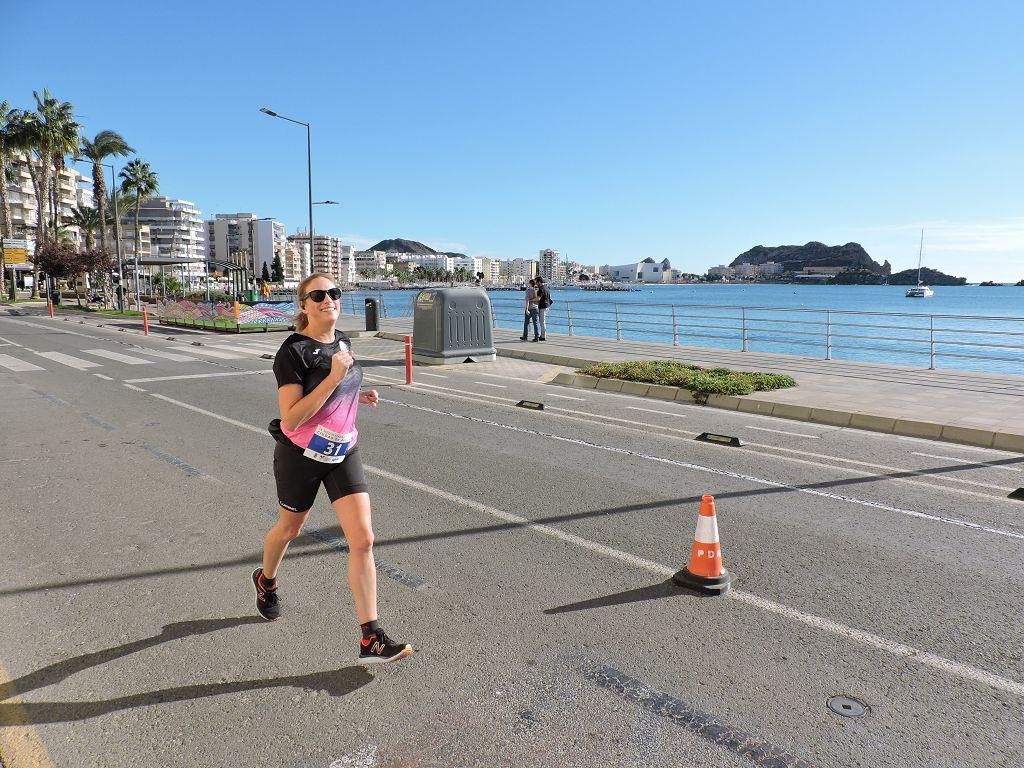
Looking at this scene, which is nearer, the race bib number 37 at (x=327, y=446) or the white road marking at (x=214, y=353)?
the race bib number 37 at (x=327, y=446)

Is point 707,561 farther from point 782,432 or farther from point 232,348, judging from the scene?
point 232,348

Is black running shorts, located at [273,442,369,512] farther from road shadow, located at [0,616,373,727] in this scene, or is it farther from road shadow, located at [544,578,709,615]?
road shadow, located at [544,578,709,615]

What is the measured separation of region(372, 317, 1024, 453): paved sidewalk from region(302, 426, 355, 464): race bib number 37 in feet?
27.8

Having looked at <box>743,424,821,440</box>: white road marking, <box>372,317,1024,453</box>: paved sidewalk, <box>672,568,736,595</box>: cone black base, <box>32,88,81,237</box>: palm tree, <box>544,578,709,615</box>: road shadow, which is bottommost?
<box>544,578,709,615</box>: road shadow

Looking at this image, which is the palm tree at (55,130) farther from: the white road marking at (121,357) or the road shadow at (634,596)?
the road shadow at (634,596)

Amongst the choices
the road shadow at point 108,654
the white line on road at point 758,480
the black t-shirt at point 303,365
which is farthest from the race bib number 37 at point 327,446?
the white line on road at point 758,480

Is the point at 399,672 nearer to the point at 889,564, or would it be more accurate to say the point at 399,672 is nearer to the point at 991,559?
the point at 889,564

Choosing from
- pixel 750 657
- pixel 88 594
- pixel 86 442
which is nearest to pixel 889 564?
pixel 750 657

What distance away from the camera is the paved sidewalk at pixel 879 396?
30.5ft

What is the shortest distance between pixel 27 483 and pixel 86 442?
1.80 meters

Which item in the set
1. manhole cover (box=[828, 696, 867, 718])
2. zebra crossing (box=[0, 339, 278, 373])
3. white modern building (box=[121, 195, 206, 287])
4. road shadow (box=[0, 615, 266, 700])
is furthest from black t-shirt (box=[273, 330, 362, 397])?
white modern building (box=[121, 195, 206, 287])

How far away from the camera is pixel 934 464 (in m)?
7.73

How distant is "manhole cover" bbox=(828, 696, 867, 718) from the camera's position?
3.08 meters

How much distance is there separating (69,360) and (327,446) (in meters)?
17.1
